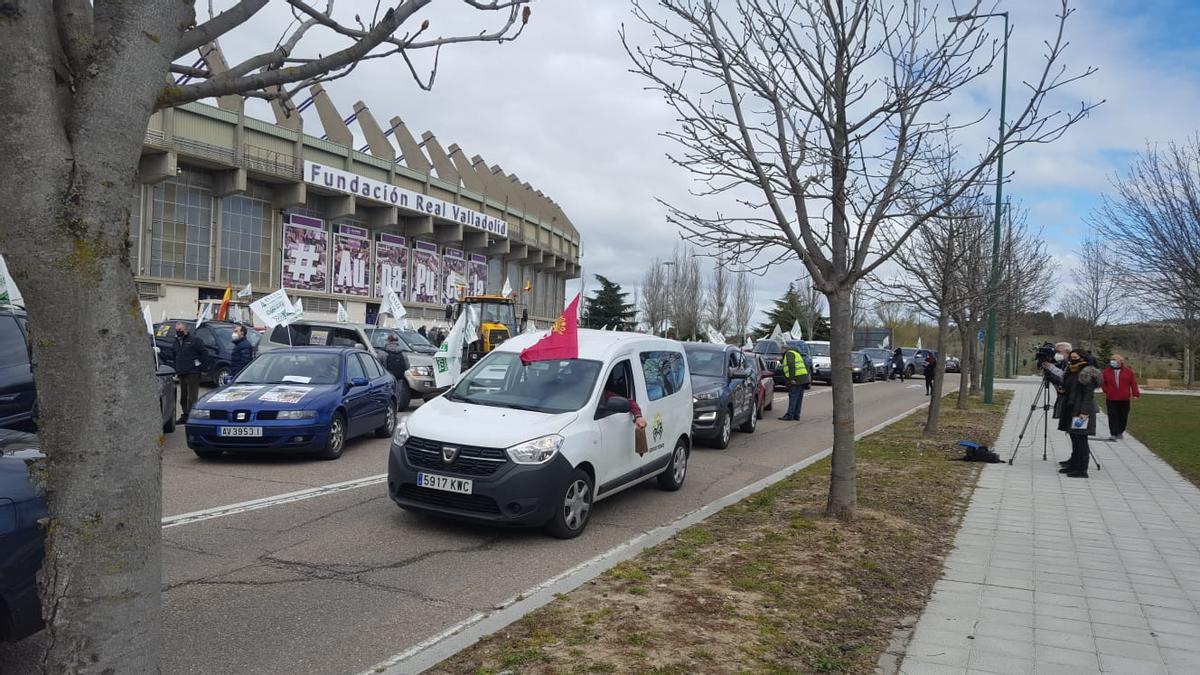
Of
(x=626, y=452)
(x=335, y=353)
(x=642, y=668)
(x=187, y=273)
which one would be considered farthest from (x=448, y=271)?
(x=642, y=668)

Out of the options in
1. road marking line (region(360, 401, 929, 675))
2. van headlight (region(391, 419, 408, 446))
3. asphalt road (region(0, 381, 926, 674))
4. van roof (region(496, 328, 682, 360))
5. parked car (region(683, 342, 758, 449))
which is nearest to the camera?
road marking line (region(360, 401, 929, 675))

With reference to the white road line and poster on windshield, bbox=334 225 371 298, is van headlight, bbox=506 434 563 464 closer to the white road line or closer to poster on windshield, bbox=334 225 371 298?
the white road line

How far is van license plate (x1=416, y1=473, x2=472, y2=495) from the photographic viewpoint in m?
6.93

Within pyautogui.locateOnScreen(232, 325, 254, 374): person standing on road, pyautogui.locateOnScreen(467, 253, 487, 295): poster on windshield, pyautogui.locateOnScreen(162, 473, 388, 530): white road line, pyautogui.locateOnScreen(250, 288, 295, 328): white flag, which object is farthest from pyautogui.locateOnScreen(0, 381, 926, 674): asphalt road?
pyautogui.locateOnScreen(467, 253, 487, 295): poster on windshield

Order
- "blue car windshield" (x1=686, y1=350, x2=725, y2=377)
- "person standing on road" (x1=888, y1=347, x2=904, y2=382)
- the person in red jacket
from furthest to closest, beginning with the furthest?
"person standing on road" (x1=888, y1=347, x2=904, y2=382), the person in red jacket, "blue car windshield" (x1=686, y1=350, x2=725, y2=377)

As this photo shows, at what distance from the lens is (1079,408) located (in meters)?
11.5

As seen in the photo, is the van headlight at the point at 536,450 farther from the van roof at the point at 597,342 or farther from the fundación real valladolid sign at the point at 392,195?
the fundación real valladolid sign at the point at 392,195

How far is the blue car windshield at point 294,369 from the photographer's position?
37.4ft

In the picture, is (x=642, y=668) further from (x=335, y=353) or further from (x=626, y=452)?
(x=335, y=353)

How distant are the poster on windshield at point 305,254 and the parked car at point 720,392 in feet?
114

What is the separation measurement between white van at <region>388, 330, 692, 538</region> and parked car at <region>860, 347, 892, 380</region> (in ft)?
112

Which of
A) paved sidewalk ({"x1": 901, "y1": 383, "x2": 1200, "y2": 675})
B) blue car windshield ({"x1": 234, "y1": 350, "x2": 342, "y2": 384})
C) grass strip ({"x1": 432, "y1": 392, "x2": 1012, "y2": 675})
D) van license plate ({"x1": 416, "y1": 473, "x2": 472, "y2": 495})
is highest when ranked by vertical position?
blue car windshield ({"x1": 234, "y1": 350, "x2": 342, "y2": 384})

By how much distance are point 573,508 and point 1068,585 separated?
3.77 m

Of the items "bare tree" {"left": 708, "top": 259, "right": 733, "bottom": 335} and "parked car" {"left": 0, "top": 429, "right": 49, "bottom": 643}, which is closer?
"parked car" {"left": 0, "top": 429, "right": 49, "bottom": 643}
